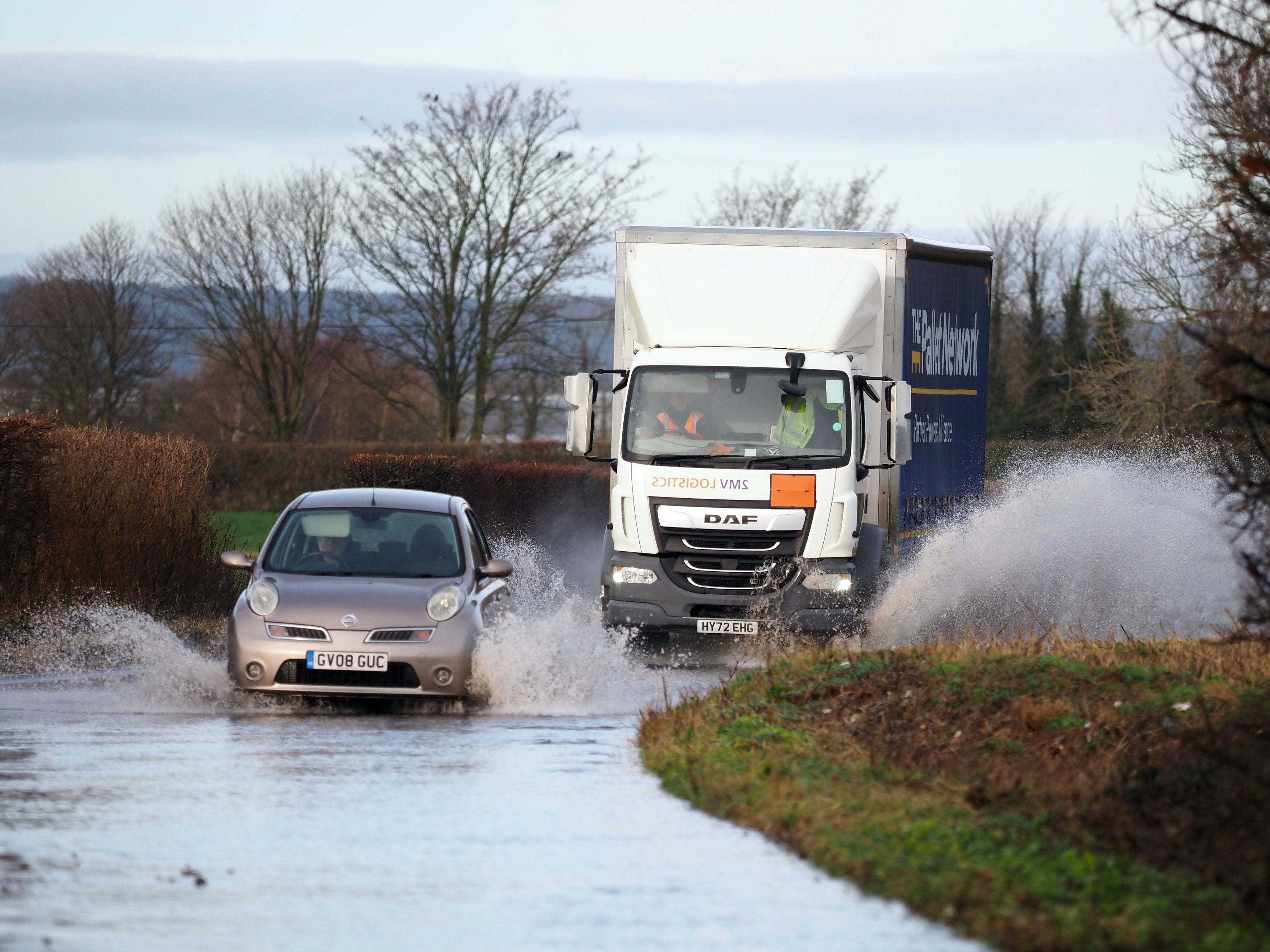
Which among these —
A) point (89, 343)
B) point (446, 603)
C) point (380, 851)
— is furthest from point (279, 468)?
point (380, 851)

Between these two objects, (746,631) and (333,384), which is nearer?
(746,631)

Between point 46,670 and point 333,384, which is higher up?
point 333,384

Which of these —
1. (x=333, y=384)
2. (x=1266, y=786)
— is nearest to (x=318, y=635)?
(x=1266, y=786)

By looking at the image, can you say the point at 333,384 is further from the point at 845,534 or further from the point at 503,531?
the point at 845,534

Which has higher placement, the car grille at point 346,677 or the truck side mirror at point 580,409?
the truck side mirror at point 580,409

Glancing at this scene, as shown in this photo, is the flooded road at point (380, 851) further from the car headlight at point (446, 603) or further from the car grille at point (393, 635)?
the car headlight at point (446, 603)

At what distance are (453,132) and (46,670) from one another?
38.4 metres

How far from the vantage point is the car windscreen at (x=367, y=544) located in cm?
1322

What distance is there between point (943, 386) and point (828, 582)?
11.4 ft

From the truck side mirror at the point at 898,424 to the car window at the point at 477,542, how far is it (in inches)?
152

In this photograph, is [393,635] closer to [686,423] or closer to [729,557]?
[729,557]

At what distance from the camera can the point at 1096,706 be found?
403 inches

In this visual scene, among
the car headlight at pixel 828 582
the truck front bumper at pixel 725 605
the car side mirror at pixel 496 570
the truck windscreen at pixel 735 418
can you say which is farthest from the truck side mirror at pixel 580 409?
the car headlight at pixel 828 582

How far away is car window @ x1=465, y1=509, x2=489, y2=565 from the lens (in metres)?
13.8
